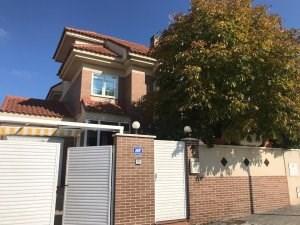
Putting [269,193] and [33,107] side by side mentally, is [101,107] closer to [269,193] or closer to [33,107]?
[33,107]

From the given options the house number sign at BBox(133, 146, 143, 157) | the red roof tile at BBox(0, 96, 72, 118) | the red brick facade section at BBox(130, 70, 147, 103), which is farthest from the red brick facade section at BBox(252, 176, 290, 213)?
the red roof tile at BBox(0, 96, 72, 118)

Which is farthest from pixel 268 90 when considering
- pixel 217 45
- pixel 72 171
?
pixel 72 171

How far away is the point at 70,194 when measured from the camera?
12305 mm

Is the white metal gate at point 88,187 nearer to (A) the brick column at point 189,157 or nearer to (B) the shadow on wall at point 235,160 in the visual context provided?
(A) the brick column at point 189,157

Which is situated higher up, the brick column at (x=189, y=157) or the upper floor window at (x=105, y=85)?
the upper floor window at (x=105, y=85)

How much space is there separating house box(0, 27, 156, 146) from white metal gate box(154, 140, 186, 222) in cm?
839

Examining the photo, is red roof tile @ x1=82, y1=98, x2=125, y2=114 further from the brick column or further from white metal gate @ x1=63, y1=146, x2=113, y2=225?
white metal gate @ x1=63, y1=146, x2=113, y2=225

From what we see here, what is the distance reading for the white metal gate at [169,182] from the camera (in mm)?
13445

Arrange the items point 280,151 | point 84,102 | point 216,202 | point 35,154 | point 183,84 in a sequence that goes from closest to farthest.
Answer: point 35,154
point 216,202
point 183,84
point 280,151
point 84,102

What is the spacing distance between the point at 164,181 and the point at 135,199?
192cm

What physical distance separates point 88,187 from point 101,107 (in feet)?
32.9

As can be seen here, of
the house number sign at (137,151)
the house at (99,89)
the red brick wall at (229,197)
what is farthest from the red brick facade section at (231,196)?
the house at (99,89)

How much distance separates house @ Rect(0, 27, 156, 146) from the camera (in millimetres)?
21281

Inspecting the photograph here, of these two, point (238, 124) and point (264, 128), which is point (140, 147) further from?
point (264, 128)
